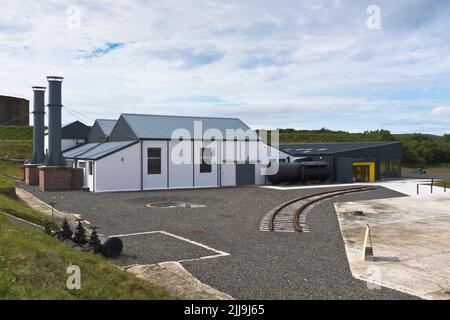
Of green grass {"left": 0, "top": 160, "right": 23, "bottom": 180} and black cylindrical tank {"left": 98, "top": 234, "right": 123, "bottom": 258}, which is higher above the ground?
green grass {"left": 0, "top": 160, "right": 23, "bottom": 180}

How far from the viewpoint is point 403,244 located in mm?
14227

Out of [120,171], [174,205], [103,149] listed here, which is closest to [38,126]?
[103,149]

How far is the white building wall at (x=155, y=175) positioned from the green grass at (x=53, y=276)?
22.7 meters

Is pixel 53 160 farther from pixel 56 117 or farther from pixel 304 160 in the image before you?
pixel 304 160

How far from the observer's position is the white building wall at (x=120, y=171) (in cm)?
3155

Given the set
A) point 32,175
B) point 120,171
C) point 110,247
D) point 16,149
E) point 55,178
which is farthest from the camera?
point 16,149

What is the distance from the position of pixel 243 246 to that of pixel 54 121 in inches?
967

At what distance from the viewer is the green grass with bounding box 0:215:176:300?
7.31 meters

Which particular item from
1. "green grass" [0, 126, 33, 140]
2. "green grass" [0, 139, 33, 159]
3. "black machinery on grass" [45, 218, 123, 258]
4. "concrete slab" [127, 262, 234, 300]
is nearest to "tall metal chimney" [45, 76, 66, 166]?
"black machinery on grass" [45, 218, 123, 258]

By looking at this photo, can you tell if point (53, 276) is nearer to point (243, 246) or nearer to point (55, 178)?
point (243, 246)

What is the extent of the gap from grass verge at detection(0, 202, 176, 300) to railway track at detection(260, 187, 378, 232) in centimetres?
860

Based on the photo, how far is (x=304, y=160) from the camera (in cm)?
4050

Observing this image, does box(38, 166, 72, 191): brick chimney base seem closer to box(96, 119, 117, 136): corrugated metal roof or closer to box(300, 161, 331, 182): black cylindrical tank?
box(96, 119, 117, 136): corrugated metal roof

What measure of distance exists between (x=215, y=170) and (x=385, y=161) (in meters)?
20.0
